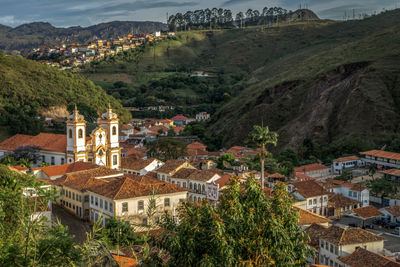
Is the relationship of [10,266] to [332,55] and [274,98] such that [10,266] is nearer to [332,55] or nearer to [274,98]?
[274,98]

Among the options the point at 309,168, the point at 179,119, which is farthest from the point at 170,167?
the point at 179,119

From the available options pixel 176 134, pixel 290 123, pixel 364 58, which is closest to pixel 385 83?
pixel 364 58

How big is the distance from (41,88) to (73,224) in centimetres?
5987

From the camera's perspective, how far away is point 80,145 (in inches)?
1756

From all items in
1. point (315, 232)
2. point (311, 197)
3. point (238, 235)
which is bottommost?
point (311, 197)

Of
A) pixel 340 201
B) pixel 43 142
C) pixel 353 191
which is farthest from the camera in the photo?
pixel 43 142

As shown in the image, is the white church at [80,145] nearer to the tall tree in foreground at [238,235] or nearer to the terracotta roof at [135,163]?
the terracotta roof at [135,163]

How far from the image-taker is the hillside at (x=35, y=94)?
67.6 m

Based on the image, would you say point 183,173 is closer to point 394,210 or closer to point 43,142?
point 43,142

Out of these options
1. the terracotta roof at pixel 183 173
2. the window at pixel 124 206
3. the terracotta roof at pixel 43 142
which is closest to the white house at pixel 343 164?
the terracotta roof at pixel 183 173

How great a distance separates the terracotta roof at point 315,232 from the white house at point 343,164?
3009 centimetres

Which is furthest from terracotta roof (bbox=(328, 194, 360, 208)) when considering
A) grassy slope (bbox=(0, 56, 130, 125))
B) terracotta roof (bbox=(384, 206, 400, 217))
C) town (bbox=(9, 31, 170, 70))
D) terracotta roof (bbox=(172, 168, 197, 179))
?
town (bbox=(9, 31, 170, 70))

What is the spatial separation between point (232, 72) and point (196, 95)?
24.6m

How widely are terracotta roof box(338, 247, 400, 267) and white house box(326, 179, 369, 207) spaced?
21072 millimetres
